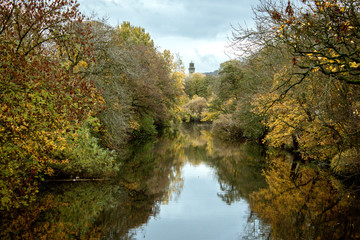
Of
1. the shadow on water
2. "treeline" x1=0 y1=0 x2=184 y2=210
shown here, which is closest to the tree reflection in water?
the shadow on water

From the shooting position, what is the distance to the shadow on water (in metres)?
7.47

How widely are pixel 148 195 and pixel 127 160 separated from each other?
7150 millimetres

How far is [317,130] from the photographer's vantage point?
1318cm

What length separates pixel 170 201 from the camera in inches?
420

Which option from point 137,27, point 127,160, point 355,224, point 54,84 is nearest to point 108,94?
point 127,160

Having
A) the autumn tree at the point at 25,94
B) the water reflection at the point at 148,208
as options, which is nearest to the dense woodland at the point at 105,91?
the autumn tree at the point at 25,94

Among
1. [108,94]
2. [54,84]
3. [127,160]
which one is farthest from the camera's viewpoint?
[127,160]

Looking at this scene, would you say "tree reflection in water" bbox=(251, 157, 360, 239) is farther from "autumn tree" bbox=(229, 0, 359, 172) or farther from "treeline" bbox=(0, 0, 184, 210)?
"treeline" bbox=(0, 0, 184, 210)

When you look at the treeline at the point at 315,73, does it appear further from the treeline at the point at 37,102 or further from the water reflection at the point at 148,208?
the treeline at the point at 37,102

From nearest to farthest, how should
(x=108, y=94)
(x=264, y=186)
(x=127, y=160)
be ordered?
(x=264, y=186) → (x=108, y=94) → (x=127, y=160)

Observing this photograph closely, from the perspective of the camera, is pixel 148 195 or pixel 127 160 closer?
pixel 148 195

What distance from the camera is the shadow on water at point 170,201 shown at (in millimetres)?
7469

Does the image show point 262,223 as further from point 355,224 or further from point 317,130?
point 317,130

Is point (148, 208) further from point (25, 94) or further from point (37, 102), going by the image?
point (25, 94)
